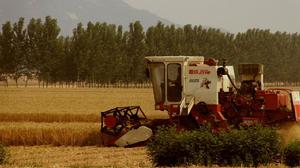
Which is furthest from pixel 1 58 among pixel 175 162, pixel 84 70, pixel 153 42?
pixel 175 162

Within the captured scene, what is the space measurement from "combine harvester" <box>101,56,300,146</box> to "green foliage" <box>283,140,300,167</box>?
5210 mm

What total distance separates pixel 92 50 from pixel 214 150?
277 feet

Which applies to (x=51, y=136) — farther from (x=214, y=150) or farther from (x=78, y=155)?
(x=214, y=150)

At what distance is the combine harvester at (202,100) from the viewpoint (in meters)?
19.9

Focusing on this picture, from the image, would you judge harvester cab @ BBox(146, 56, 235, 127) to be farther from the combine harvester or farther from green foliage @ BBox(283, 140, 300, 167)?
green foliage @ BBox(283, 140, 300, 167)

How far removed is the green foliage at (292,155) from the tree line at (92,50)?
7127 cm

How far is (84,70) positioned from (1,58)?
12.9m

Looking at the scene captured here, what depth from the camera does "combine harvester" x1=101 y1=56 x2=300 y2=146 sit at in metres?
19.9

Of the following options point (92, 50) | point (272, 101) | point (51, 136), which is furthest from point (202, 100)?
point (92, 50)

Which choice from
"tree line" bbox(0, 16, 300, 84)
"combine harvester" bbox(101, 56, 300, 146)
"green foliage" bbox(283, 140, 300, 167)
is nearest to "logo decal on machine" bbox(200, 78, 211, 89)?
"combine harvester" bbox(101, 56, 300, 146)

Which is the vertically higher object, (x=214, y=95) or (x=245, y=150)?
(x=214, y=95)

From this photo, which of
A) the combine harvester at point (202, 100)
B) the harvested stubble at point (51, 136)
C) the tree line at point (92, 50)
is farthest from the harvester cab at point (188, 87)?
the tree line at point (92, 50)

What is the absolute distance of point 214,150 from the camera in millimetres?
14516

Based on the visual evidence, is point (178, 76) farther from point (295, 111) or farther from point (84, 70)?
point (84, 70)
